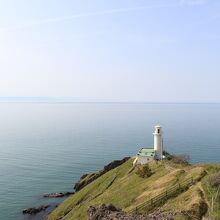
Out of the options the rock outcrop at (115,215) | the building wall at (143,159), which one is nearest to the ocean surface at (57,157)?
the building wall at (143,159)

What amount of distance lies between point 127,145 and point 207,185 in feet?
383

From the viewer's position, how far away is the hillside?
4181cm

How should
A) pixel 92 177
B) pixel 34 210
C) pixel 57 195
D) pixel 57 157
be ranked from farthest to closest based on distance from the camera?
pixel 57 157
pixel 92 177
pixel 57 195
pixel 34 210

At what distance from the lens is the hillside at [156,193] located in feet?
137

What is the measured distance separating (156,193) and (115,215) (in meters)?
13.2

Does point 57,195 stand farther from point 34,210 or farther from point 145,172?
point 145,172

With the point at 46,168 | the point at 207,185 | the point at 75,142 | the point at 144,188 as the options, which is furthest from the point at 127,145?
the point at 207,185

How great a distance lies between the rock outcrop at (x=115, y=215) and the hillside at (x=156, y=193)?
1.04m

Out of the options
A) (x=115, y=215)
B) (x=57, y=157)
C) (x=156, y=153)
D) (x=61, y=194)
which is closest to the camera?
(x=115, y=215)

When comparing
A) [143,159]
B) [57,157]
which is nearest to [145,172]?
[143,159]

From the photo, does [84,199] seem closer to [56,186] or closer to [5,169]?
[56,186]

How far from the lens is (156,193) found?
53.2 m

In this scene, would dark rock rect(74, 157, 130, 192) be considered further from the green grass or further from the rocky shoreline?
the green grass

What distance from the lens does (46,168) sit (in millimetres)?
119625
